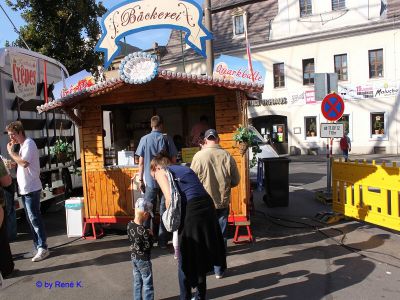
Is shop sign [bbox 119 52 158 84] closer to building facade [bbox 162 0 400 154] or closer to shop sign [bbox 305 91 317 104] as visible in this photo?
building facade [bbox 162 0 400 154]

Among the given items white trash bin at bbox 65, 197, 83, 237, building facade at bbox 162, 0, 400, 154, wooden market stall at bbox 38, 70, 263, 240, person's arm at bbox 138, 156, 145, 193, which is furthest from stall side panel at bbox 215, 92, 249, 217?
building facade at bbox 162, 0, 400, 154

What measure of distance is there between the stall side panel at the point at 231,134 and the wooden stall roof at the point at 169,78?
1.17 ft

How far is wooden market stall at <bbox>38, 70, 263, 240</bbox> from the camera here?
251 inches

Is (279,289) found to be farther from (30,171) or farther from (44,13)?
(44,13)

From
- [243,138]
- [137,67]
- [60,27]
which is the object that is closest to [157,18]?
[137,67]

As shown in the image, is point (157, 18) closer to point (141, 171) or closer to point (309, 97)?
point (141, 171)

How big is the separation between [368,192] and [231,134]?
93.4 inches

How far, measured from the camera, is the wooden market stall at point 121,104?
6363 mm

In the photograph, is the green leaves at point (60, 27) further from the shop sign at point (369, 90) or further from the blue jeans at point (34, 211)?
the shop sign at point (369, 90)

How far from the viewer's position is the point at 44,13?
1432 cm

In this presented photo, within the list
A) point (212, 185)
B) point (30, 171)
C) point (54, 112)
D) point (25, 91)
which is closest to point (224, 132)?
point (212, 185)

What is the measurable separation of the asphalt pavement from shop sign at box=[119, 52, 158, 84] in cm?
250

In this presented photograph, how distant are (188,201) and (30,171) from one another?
2.98 m

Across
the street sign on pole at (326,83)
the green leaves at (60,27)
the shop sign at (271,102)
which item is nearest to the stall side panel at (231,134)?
the street sign on pole at (326,83)
